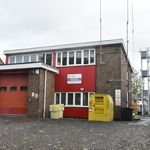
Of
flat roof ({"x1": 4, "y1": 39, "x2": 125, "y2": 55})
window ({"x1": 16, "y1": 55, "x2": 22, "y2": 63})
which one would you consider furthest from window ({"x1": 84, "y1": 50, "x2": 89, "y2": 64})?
window ({"x1": 16, "y1": 55, "x2": 22, "y2": 63})

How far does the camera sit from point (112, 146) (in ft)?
25.2

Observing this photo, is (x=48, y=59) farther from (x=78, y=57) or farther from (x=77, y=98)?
(x=77, y=98)

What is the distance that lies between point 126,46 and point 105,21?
113 inches

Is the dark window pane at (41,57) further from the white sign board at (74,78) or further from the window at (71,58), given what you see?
the white sign board at (74,78)

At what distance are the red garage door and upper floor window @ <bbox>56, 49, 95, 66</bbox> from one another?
3.72 m

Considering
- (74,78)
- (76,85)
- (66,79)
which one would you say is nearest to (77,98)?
(76,85)

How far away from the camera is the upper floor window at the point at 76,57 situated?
867 inches

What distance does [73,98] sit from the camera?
22.1 metres

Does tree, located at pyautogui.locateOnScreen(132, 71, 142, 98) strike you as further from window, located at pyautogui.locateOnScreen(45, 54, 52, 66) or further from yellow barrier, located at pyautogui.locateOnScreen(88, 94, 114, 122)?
yellow barrier, located at pyautogui.locateOnScreen(88, 94, 114, 122)

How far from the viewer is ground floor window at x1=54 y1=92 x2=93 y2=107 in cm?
2175

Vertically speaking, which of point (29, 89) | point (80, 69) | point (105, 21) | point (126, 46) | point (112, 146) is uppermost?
point (105, 21)

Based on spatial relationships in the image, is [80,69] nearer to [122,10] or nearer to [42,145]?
[122,10]

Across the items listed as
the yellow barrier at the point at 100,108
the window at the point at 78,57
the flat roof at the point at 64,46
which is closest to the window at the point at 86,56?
the window at the point at 78,57

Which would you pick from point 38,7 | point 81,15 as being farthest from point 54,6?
point 81,15
